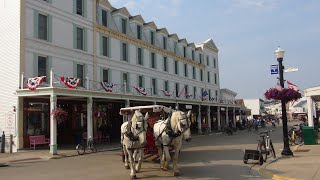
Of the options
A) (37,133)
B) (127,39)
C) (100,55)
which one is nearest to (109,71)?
(100,55)

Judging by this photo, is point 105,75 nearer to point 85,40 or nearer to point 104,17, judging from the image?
point 85,40

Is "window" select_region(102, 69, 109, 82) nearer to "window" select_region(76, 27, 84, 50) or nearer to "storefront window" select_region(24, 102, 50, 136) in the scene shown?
"window" select_region(76, 27, 84, 50)

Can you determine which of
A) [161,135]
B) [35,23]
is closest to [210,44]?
[35,23]

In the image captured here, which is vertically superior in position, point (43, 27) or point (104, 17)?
point (104, 17)

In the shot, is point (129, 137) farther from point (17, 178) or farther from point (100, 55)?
point (100, 55)

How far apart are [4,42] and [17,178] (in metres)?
14.8

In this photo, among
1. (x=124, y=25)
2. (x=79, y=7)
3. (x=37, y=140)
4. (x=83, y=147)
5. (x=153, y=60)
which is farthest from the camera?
(x=153, y=60)

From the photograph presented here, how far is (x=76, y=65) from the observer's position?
1106 inches

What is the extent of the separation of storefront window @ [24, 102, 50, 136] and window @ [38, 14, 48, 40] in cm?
473

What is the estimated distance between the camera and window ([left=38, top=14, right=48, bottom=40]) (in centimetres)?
2481

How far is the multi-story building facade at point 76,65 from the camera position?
23.3 metres

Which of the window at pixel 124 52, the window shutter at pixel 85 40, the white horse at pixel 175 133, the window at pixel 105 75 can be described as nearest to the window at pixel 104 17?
the window at pixel 124 52

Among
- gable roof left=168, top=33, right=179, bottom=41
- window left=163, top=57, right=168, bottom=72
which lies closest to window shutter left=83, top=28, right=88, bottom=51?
window left=163, top=57, right=168, bottom=72

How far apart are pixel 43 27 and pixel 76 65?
4.19m
